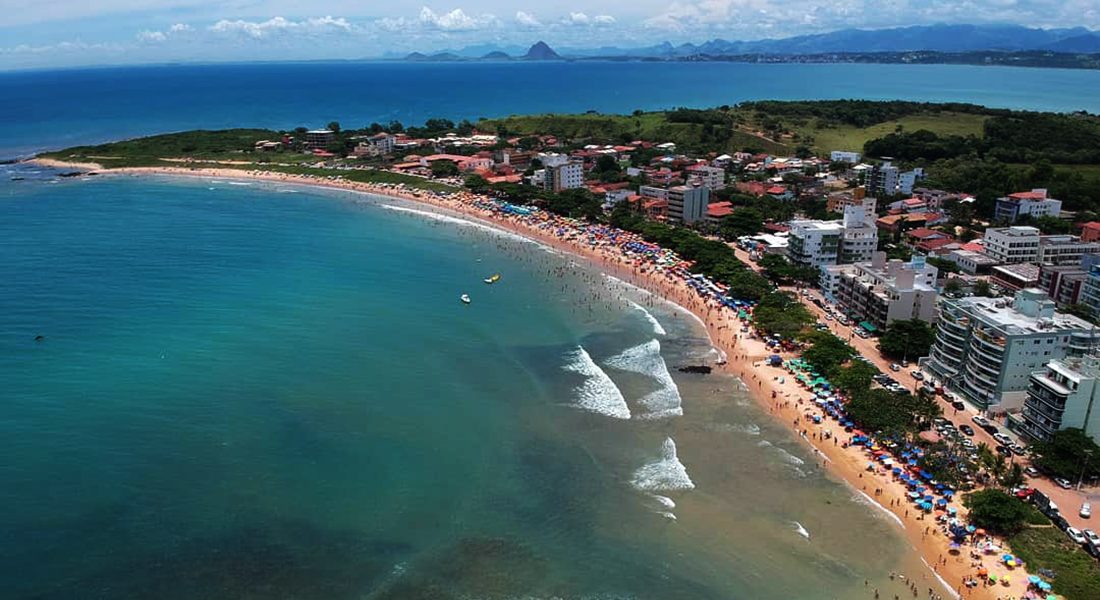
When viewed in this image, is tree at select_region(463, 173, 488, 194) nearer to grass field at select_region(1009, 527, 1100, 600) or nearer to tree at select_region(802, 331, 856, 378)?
tree at select_region(802, 331, 856, 378)

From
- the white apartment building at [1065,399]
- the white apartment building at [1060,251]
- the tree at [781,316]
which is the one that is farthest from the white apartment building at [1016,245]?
the white apartment building at [1065,399]

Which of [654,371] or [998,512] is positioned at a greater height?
[998,512]

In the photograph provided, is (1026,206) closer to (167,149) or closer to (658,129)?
(658,129)

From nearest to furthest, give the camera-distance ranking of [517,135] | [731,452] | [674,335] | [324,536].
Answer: [324,536] → [731,452] → [674,335] → [517,135]

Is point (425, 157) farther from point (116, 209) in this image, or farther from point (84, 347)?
point (84, 347)

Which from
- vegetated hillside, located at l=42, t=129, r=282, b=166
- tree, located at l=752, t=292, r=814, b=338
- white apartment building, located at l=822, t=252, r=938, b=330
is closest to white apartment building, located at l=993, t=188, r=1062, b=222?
white apartment building, located at l=822, t=252, r=938, b=330

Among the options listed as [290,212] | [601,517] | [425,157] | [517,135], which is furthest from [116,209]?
[601,517]

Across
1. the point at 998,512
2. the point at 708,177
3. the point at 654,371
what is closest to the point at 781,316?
the point at 654,371
